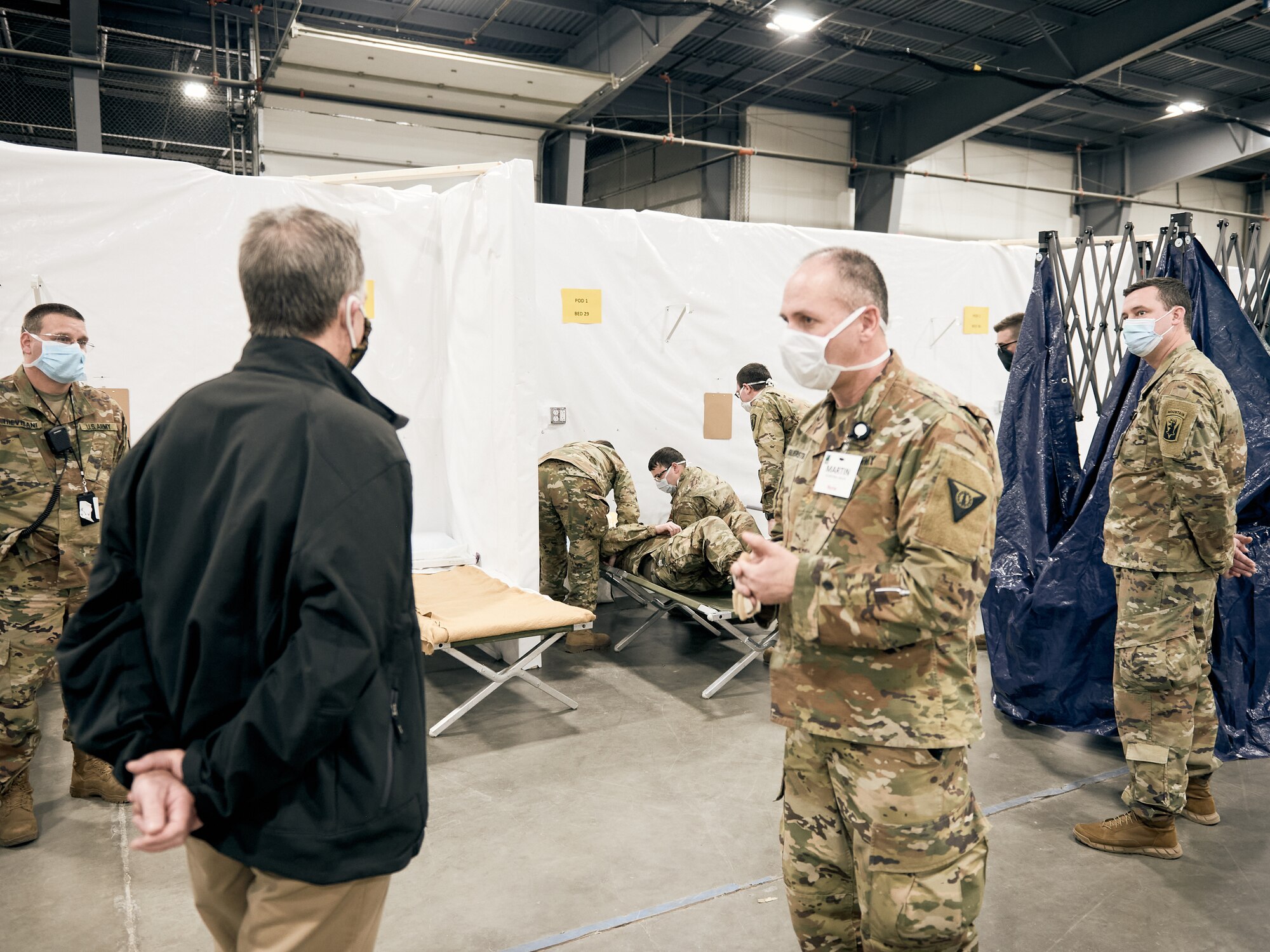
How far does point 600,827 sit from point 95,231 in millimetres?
3527

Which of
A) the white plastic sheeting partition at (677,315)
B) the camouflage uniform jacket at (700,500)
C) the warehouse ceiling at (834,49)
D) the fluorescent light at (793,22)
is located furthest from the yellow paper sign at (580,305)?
the fluorescent light at (793,22)

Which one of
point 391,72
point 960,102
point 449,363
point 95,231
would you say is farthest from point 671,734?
point 960,102

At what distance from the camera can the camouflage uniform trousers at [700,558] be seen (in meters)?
4.30

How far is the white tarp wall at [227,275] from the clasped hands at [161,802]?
309 centimetres

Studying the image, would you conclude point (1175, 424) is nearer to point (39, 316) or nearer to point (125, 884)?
point (125, 884)

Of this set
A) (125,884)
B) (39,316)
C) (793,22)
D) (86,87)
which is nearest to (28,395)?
(39,316)

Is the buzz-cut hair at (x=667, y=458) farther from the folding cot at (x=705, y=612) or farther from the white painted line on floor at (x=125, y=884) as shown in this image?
the white painted line on floor at (x=125, y=884)

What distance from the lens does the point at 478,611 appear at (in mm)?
3857

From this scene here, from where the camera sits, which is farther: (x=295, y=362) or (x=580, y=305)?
(x=580, y=305)

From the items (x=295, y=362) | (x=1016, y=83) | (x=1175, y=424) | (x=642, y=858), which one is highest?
(x=1016, y=83)

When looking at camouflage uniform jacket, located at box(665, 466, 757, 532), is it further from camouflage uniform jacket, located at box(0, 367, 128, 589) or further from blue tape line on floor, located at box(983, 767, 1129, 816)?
camouflage uniform jacket, located at box(0, 367, 128, 589)

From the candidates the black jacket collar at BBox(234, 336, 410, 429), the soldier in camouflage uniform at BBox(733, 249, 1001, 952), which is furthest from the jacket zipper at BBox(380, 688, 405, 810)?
the soldier in camouflage uniform at BBox(733, 249, 1001, 952)

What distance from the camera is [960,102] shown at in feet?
31.1

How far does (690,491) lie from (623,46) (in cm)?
464
